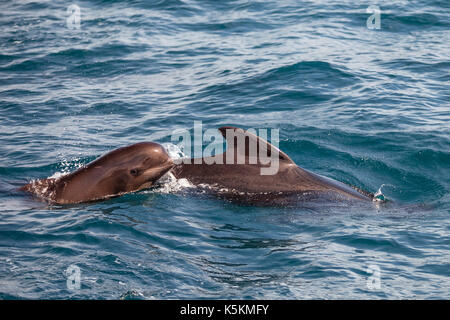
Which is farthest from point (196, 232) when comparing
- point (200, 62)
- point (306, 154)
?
point (200, 62)

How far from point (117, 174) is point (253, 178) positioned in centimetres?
214

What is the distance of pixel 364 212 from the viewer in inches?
395

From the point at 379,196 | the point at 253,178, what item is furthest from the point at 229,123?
the point at 253,178

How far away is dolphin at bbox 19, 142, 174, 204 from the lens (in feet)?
33.1

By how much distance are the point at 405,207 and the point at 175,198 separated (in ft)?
12.3

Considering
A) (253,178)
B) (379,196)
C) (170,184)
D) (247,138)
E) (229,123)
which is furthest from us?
(229,123)

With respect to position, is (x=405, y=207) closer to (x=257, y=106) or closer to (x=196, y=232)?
(x=196, y=232)

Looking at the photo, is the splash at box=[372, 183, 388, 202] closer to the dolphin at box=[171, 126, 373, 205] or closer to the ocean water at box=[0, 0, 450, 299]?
the ocean water at box=[0, 0, 450, 299]

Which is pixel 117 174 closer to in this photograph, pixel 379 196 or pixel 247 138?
pixel 247 138

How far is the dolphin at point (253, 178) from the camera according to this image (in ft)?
32.7

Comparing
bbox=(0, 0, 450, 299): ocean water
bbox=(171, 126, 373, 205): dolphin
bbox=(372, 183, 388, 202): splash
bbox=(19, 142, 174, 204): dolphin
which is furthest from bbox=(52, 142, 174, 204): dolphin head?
bbox=(372, 183, 388, 202): splash

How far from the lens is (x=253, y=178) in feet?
33.1
